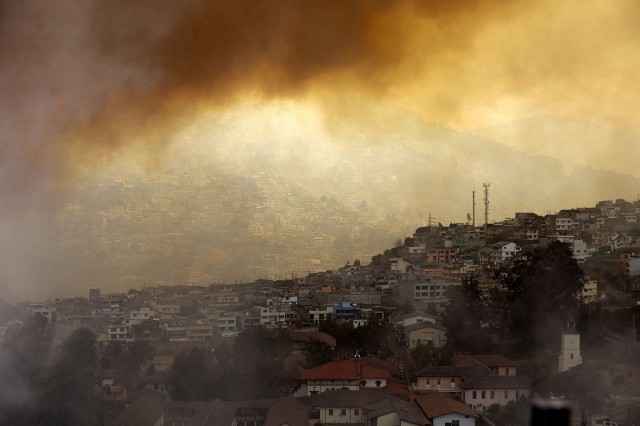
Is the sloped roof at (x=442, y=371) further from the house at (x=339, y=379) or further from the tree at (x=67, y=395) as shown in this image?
the tree at (x=67, y=395)

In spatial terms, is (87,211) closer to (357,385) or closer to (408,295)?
(357,385)

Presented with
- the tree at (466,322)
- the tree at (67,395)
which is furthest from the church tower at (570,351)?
the tree at (67,395)

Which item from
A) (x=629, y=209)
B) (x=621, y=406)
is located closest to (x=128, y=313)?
(x=621, y=406)

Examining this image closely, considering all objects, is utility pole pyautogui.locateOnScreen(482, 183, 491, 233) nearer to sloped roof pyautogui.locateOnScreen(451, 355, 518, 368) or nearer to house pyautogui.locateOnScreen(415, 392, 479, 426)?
sloped roof pyautogui.locateOnScreen(451, 355, 518, 368)

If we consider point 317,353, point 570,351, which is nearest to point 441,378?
point 570,351

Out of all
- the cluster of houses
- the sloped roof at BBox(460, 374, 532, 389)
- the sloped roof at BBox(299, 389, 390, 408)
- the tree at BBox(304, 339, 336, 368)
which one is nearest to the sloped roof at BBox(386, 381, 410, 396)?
the cluster of houses

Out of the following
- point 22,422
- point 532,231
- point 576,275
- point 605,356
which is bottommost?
point 22,422
